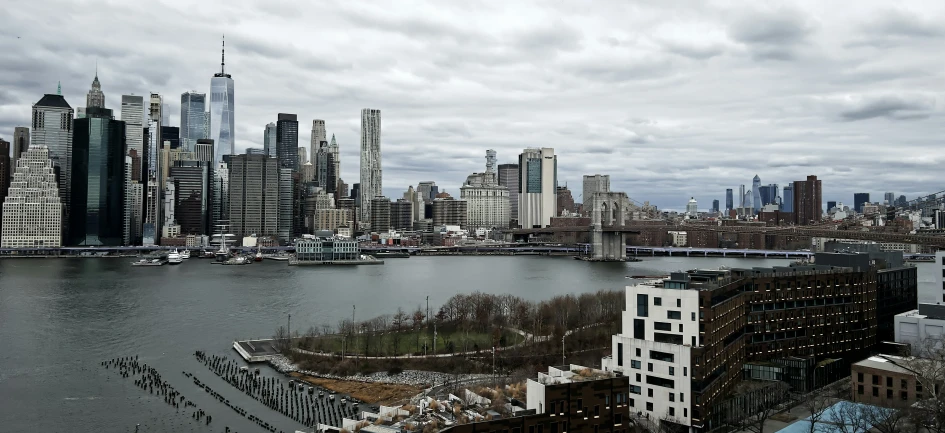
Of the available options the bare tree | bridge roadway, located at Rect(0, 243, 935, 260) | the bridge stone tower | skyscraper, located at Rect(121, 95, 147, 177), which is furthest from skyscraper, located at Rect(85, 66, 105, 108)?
the bare tree

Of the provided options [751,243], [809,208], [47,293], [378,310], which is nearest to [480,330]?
[378,310]

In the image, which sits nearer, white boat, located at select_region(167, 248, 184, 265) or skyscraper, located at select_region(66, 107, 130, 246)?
white boat, located at select_region(167, 248, 184, 265)

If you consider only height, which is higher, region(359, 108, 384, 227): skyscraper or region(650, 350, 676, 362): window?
region(359, 108, 384, 227): skyscraper

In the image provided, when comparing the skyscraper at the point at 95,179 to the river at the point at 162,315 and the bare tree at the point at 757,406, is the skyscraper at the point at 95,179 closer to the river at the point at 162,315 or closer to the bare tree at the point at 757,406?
the river at the point at 162,315

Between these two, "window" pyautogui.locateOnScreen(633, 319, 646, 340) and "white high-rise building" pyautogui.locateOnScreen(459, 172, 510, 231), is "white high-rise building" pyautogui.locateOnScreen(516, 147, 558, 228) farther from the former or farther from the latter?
"window" pyautogui.locateOnScreen(633, 319, 646, 340)

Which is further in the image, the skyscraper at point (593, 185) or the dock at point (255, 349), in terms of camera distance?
the skyscraper at point (593, 185)

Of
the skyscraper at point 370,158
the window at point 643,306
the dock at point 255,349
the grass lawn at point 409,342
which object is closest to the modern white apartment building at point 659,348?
the window at point 643,306
